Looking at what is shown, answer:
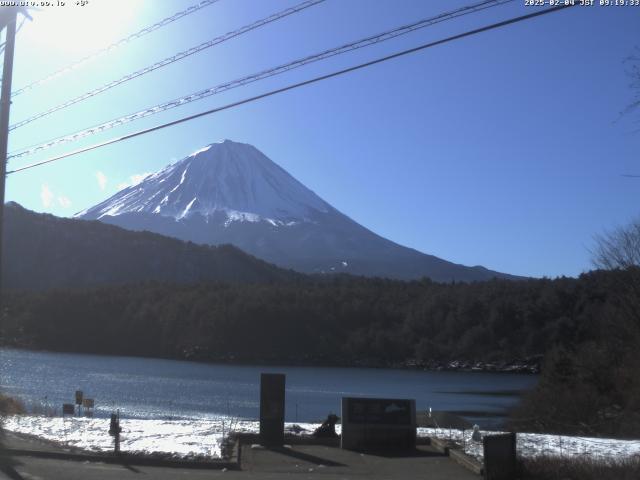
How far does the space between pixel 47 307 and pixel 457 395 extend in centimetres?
4985

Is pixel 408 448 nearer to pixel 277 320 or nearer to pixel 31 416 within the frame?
pixel 31 416

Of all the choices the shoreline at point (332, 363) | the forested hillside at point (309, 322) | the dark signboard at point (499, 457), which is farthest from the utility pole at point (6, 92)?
the shoreline at point (332, 363)

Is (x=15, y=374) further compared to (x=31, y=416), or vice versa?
(x=15, y=374)

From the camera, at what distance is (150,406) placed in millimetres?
36312

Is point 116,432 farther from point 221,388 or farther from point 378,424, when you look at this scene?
point 221,388

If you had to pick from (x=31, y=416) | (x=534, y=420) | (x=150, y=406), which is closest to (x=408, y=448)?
(x=31, y=416)

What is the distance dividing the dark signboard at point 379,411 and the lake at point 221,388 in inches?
454

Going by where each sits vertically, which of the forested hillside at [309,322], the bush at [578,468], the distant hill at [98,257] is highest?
the distant hill at [98,257]

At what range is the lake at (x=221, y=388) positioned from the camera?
120ft

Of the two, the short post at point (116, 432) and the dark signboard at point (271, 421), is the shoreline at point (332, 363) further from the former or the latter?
the short post at point (116, 432)

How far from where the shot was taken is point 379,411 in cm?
1681

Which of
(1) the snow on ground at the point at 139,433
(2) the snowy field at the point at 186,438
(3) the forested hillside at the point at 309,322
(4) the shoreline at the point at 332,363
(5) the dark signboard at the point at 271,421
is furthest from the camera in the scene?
(4) the shoreline at the point at 332,363

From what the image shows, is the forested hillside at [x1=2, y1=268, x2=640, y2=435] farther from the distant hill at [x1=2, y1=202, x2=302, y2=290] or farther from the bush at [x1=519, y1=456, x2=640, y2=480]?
the bush at [x1=519, y1=456, x2=640, y2=480]

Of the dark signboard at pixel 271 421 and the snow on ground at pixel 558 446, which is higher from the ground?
the dark signboard at pixel 271 421
